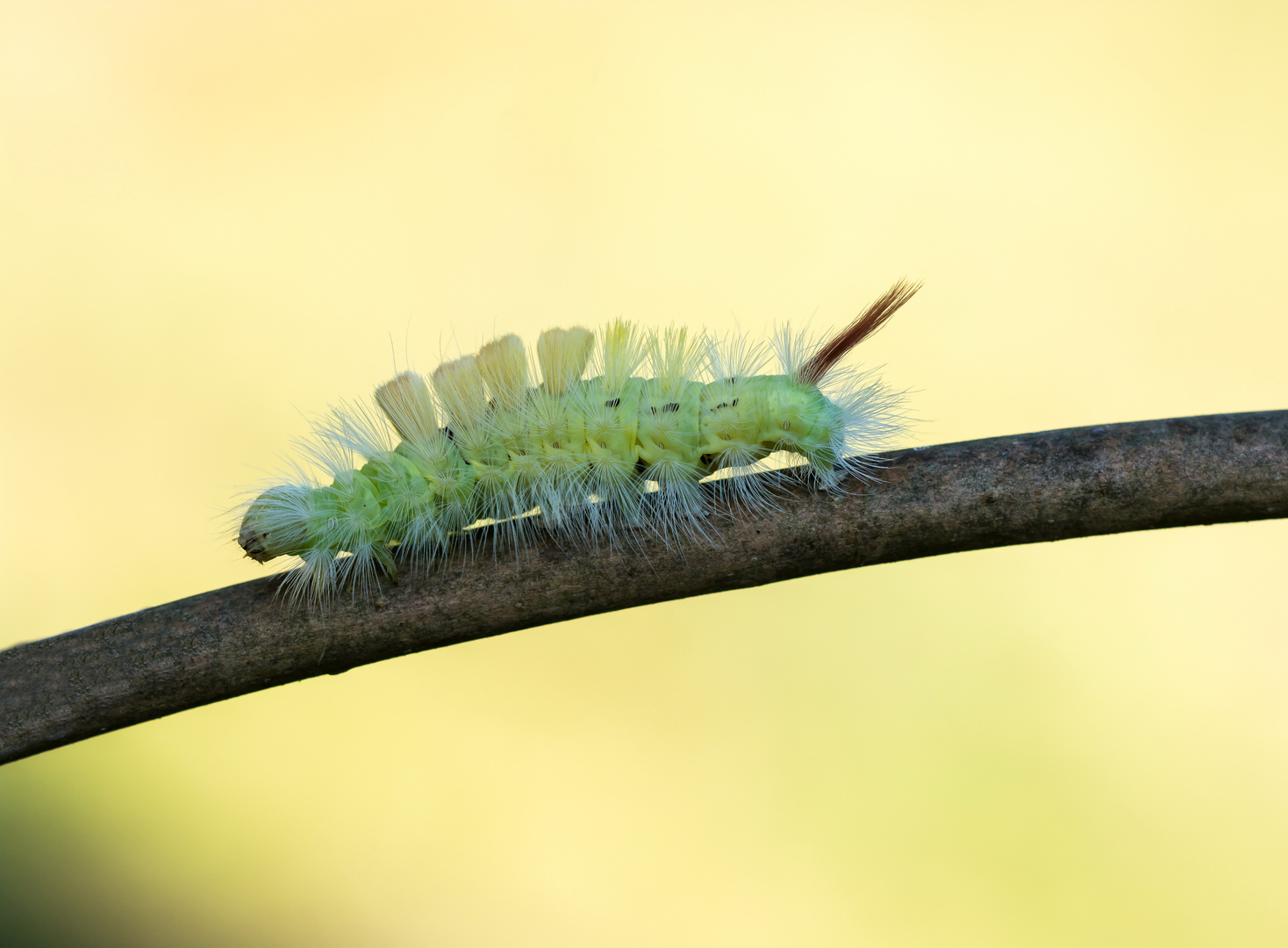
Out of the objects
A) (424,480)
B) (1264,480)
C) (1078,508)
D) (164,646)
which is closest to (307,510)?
(424,480)

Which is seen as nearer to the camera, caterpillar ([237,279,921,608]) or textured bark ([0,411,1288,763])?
textured bark ([0,411,1288,763])

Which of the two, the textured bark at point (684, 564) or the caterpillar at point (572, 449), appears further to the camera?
the caterpillar at point (572, 449)

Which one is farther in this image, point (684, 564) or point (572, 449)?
point (572, 449)

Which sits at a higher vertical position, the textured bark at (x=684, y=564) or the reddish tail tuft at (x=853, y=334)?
the reddish tail tuft at (x=853, y=334)

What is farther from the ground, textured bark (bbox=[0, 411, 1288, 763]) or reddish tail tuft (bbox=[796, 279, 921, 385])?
reddish tail tuft (bbox=[796, 279, 921, 385])

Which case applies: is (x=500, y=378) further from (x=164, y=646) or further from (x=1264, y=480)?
(x=1264, y=480)
